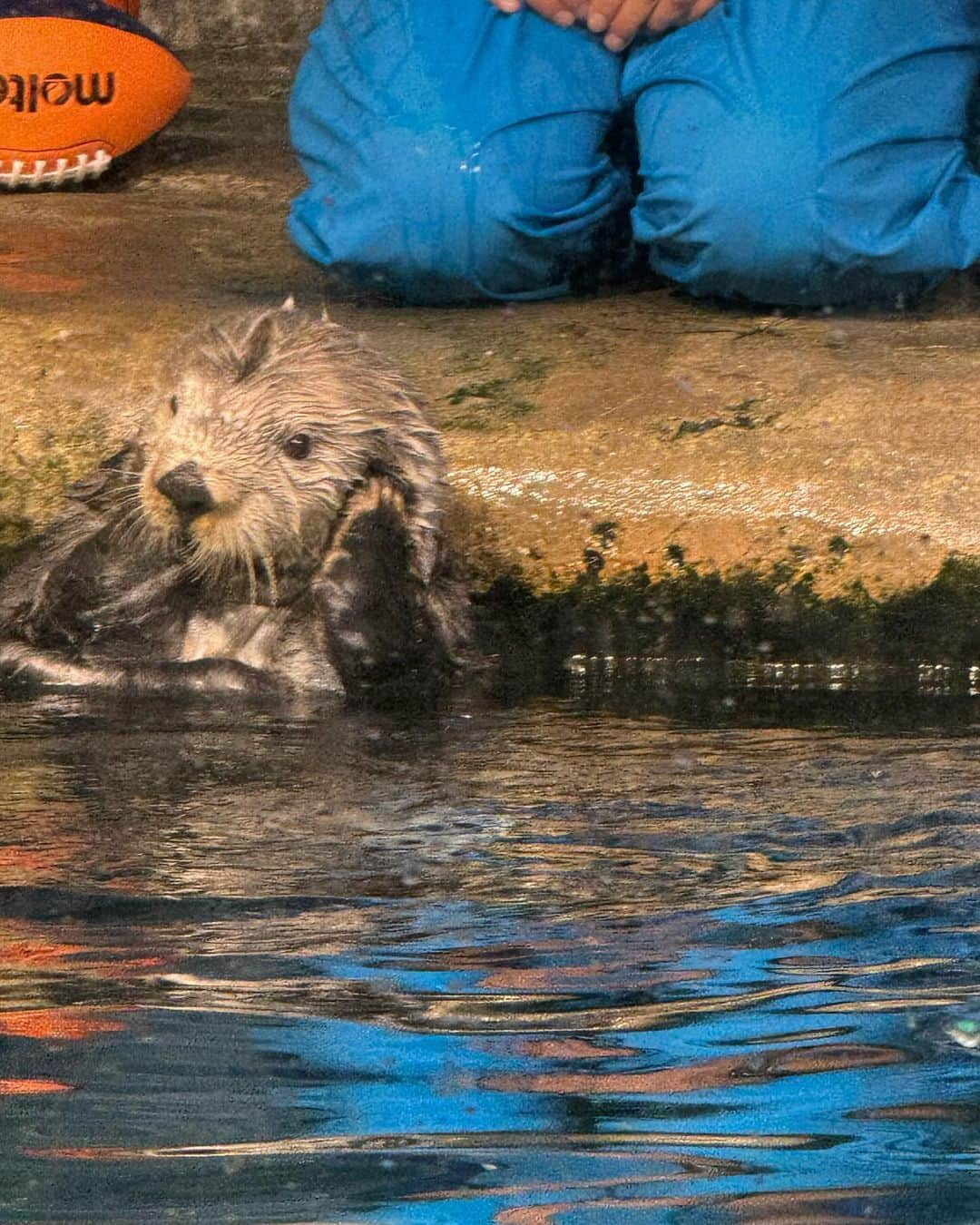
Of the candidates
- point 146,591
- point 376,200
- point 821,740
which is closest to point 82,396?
point 146,591

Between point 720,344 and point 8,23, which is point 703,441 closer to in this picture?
point 720,344

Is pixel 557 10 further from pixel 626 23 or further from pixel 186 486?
pixel 186 486

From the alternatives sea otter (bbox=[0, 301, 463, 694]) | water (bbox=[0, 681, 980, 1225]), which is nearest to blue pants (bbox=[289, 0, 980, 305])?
sea otter (bbox=[0, 301, 463, 694])

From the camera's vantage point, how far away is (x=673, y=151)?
3.98 metres

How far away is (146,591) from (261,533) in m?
0.27

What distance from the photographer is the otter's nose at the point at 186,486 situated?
3.14m

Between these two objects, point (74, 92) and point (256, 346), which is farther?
point (74, 92)

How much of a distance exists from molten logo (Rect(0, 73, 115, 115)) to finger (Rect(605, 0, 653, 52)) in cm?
148

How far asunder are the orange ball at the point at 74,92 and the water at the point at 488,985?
2423mm

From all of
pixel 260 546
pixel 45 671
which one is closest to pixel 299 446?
pixel 260 546

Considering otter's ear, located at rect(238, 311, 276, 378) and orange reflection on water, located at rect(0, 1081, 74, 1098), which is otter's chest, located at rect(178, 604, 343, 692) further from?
orange reflection on water, located at rect(0, 1081, 74, 1098)

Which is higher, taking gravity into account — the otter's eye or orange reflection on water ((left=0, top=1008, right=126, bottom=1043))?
the otter's eye

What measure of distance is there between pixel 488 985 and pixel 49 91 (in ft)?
12.2

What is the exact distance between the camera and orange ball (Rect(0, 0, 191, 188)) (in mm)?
4836
